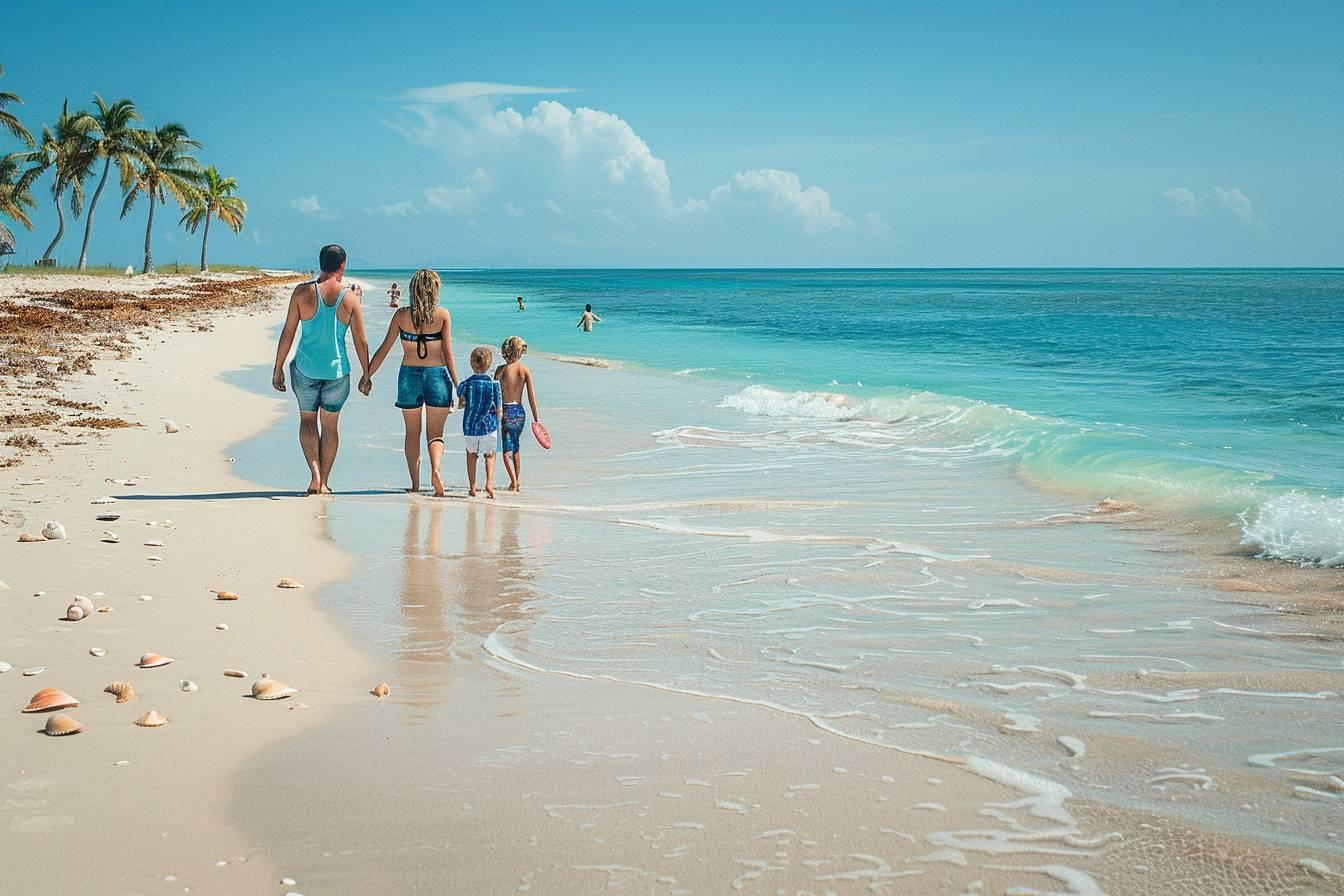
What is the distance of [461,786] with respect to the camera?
11.1ft

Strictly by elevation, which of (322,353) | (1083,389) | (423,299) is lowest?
(1083,389)

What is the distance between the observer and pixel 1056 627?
17.7 feet

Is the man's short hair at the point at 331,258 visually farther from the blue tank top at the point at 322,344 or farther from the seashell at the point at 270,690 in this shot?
the seashell at the point at 270,690

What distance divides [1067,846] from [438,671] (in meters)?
2.67

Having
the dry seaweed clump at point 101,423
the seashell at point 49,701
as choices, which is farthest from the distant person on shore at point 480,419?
the seashell at point 49,701

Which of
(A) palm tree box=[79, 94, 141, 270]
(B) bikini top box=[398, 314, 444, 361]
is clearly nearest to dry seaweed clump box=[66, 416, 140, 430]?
(B) bikini top box=[398, 314, 444, 361]

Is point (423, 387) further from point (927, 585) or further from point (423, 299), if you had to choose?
point (927, 585)

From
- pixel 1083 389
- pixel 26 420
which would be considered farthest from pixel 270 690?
pixel 1083 389

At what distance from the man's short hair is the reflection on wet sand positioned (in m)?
2.05

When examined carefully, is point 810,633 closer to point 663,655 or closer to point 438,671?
point 663,655

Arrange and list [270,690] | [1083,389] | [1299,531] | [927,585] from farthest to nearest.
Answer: [1083,389] < [1299,531] < [927,585] < [270,690]

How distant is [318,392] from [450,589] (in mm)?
3372

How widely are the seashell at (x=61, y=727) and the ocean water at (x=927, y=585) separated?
1162mm

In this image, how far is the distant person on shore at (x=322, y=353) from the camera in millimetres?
8266
